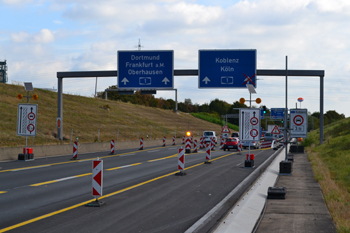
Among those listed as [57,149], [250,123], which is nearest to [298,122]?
[250,123]

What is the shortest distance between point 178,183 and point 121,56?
1687cm

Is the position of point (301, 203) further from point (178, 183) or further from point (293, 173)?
point (293, 173)

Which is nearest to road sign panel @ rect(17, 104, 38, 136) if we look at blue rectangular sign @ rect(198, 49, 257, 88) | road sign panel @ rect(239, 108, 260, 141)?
blue rectangular sign @ rect(198, 49, 257, 88)

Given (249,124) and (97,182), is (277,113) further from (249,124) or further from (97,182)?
(97,182)

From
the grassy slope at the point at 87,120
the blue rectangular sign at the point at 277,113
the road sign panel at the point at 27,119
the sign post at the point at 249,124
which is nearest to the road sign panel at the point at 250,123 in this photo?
the sign post at the point at 249,124

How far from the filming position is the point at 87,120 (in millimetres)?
65062

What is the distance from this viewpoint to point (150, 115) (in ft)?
305

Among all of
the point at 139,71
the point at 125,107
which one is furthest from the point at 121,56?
the point at 125,107

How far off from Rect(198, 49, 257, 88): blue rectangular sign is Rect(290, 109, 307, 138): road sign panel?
447 cm

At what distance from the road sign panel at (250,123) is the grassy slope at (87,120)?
1912 centimetres

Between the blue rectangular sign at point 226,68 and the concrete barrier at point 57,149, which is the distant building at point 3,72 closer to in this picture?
the concrete barrier at point 57,149

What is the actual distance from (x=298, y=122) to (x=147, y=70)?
37.6ft

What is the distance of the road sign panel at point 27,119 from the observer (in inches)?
981

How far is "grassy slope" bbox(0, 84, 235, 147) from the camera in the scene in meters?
45.9
